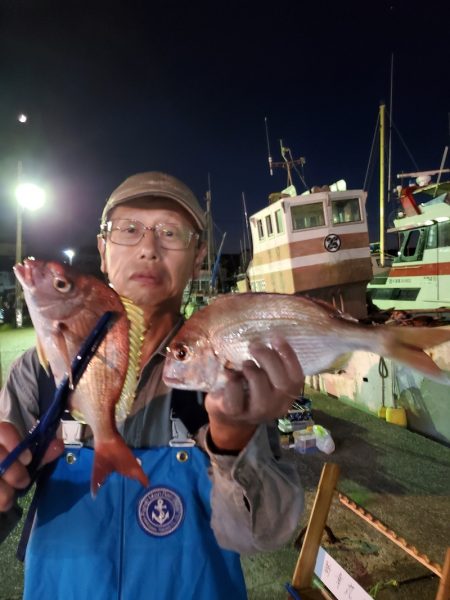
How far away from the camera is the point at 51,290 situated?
4.42 feet

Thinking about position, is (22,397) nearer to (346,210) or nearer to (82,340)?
(82,340)

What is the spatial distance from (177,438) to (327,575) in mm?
2048

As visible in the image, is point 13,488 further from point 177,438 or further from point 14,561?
point 14,561

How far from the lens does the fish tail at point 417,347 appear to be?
55.7 inches

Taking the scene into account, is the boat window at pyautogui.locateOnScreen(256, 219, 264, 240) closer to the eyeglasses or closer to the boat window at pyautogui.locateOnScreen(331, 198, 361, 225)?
the boat window at pyautogui.locateOnScreen(331, 198, 361, 225)

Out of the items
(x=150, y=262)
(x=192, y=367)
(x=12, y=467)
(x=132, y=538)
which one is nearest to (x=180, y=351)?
(x=192, y=367)

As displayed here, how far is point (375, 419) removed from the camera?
26.5 ft

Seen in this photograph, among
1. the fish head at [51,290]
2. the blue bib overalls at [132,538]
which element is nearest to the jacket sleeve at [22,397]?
the blue bib overalls at [132,538]

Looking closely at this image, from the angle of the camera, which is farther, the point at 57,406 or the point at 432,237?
the point at 432,237

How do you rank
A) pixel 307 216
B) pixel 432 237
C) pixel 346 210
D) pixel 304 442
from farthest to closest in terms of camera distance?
pixel 307 216, pixel 346 210, pixel 432 237, pixel 304 442

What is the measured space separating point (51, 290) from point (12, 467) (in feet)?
2.08

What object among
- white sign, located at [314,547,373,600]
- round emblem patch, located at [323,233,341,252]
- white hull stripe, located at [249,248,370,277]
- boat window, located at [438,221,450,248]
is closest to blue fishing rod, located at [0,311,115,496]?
white sign, located at [314,547,373,600]

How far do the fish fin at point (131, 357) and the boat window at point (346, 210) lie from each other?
1443 centimetres

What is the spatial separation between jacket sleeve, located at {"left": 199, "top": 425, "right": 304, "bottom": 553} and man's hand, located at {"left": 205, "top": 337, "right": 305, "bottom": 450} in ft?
0.23
